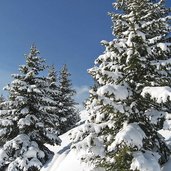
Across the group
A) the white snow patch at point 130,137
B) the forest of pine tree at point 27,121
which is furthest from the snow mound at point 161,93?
the forest of pine tree at point 27,121

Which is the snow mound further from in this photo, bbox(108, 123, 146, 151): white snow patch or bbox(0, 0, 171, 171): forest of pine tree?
bbox(108, 123, 146, 151): white snow patch

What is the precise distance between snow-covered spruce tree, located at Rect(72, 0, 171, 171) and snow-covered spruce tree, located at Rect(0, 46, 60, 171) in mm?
9093

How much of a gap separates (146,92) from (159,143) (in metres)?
2.90

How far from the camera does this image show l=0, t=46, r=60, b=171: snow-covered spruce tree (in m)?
22.6

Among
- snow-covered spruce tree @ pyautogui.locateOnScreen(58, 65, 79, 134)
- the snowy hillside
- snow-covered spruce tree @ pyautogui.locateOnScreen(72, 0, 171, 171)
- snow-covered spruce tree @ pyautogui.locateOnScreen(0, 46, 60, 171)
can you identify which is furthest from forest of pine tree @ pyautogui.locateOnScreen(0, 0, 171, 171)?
snow-covered spruce tree @ pyautogui.locateOnScreen(58, 65, 79, 134)

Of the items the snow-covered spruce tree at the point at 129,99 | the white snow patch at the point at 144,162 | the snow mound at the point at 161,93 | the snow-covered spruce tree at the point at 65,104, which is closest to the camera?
the snow mound at the point at 161,93

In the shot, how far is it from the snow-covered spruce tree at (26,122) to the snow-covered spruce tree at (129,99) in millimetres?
9093

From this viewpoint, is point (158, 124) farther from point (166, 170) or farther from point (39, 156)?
point (39, 156)

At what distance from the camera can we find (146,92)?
12648 mm

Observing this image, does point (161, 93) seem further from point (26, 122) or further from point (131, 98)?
point (26, 122)

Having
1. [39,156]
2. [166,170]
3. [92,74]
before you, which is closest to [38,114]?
[39,156]

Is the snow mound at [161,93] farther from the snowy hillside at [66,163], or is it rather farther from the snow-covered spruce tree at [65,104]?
the snow-covered spruce tree at [65,104]

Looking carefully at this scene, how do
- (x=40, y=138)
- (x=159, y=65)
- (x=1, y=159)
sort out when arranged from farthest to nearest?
(x=40, y=138) → (x=1, y=159) → (x=159, y=65)

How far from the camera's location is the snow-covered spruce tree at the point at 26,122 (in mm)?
22594
